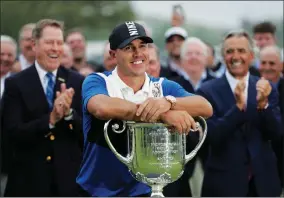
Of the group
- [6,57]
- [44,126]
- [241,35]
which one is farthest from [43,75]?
[6,57]

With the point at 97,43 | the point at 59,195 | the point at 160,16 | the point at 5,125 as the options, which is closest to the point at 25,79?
the point at 5,125

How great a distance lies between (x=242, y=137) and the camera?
7828 mm

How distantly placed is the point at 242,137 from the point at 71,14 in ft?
30.7

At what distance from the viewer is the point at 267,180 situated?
785cm

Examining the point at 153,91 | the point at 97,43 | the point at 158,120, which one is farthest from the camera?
the point at 97,43

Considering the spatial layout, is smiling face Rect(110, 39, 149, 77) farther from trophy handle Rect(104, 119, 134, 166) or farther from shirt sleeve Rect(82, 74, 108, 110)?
trophy handle Rect(104, 119, 134, 166)

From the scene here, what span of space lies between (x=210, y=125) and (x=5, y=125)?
1.76 meters

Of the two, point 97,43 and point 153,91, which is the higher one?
point 97,43

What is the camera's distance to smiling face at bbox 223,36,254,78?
316 inches

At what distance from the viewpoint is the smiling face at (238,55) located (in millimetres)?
8039

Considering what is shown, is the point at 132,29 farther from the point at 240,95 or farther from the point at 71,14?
the point at 71,14

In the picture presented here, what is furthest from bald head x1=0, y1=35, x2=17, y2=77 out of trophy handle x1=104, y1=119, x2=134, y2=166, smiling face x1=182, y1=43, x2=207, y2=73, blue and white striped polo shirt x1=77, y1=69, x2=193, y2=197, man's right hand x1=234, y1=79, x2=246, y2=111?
trophy handle x1=104, y1=119, x2=134, y2=166

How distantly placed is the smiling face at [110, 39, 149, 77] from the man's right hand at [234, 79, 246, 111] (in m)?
2.20

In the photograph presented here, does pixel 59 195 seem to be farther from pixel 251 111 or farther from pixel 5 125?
pixel 251 111
